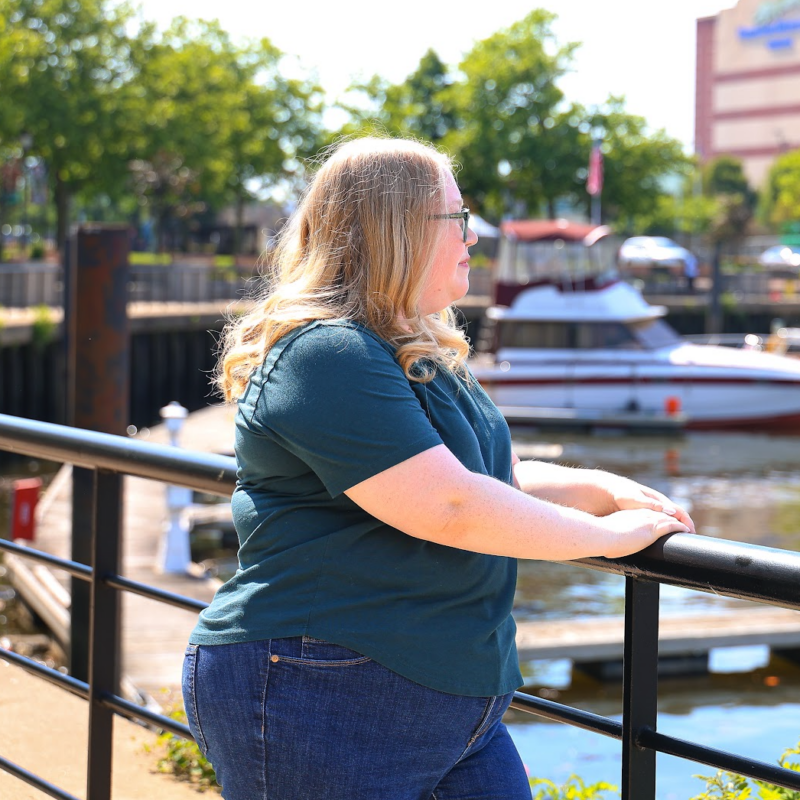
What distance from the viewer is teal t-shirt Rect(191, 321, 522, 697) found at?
152cm

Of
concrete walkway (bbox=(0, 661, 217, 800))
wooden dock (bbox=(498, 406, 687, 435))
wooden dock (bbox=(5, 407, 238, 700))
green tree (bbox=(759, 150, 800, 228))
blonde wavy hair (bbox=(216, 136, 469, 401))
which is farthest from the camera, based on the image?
green tree (bbox=(759, 150, 800, 228))

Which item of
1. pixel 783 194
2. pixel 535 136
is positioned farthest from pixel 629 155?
pixel 783 194

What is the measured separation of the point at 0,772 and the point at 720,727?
590 centimetres

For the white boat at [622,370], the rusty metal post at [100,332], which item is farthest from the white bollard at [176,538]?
the white boat at [622,370]

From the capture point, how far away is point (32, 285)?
1045 inches

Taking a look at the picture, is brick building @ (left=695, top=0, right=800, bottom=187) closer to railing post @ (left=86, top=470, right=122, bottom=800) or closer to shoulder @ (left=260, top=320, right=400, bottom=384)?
railing post @ (left=86, top=470, right=122, bottom=800)

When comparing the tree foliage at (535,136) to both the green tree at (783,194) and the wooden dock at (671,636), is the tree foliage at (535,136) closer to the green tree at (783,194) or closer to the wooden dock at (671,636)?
the green tree at (783,194)

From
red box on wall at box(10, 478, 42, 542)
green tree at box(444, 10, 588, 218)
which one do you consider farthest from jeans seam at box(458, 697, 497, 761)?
green tree at box(444, 10, 588, 218)

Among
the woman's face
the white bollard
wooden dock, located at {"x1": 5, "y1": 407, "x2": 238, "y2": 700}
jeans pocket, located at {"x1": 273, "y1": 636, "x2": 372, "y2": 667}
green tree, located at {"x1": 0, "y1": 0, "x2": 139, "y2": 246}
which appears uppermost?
green tree, located at {"x1": 0, "y1": 0, "x2": 139, "y2": 246}

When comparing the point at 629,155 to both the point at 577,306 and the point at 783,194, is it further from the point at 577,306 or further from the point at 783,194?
the point at 577,306

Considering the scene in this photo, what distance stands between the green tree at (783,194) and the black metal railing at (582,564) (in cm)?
6621

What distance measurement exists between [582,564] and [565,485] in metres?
0.22

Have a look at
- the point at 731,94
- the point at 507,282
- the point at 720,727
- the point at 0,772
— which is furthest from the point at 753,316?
the point at 731,94

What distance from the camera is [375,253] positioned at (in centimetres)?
163
